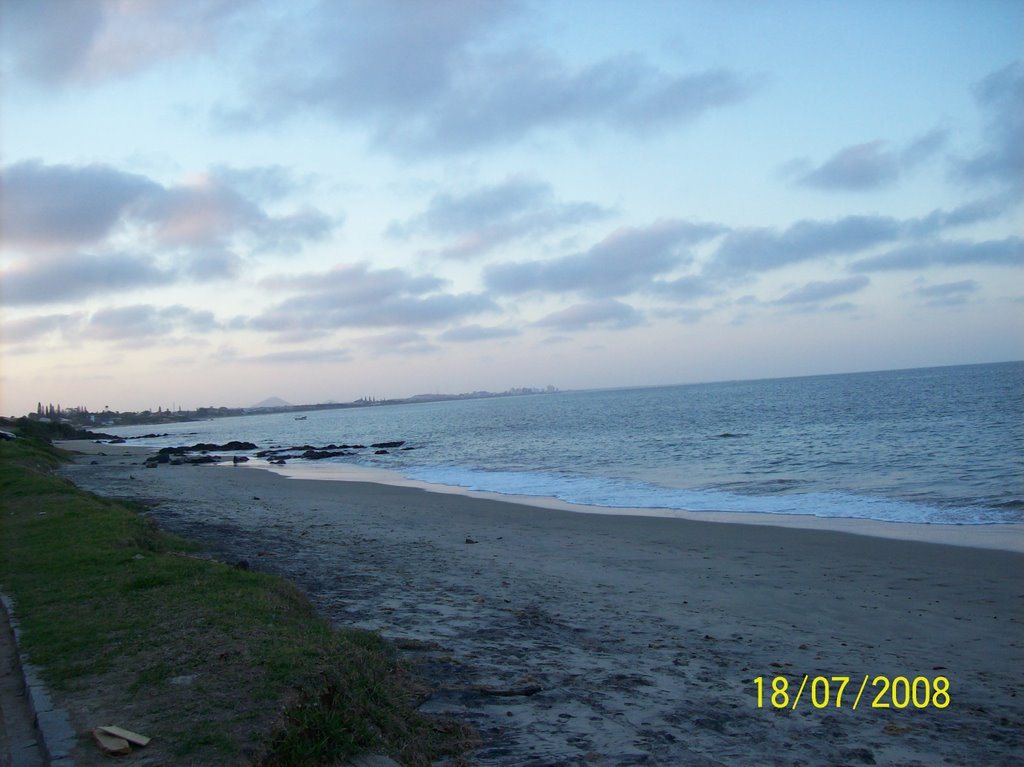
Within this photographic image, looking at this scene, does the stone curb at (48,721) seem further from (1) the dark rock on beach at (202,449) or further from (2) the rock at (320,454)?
(1) the dark rock on beach at (202,449)

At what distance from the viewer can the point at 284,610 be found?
750 cm

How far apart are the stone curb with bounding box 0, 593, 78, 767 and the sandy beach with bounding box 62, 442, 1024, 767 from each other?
9.00 feet

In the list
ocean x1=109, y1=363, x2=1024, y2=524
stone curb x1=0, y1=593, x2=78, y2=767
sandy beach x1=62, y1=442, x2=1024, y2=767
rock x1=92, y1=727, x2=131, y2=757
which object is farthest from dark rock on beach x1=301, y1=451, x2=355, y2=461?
rock x1=92, y1=727, x2=131, y2=757

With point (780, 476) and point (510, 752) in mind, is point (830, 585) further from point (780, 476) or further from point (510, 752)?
point (780, 476)

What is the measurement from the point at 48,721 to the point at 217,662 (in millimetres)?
1165

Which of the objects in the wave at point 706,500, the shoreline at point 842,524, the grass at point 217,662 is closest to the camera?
the grass at point 217,662

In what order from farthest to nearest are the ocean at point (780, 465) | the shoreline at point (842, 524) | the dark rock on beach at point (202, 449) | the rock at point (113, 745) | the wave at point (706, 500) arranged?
the dark rock on beach at point (202, 449) < the ocean at point (780, 465) < the wave at point (706, 500) < the shoreline at point (842, 524) < the rock at point (113, 745)

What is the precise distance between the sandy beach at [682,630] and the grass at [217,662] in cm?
82

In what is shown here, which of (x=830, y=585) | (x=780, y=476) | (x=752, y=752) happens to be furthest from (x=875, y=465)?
(x=752, y=752)

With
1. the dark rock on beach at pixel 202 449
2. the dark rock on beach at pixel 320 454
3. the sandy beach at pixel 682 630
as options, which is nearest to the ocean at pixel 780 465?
the dark rock on beach at pixel 320 454

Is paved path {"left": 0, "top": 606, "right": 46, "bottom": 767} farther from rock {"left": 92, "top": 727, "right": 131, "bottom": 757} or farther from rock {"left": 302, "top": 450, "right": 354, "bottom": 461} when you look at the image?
rock {"left": 302, "top": 450, "right": 354, "bottom": 461}

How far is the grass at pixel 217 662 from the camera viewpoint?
453 cm

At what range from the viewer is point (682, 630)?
893 cm

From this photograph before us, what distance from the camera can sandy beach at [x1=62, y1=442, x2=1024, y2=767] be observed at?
18.9 ft
